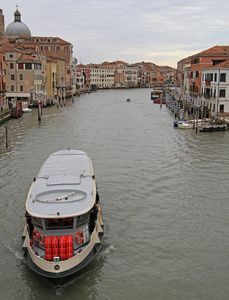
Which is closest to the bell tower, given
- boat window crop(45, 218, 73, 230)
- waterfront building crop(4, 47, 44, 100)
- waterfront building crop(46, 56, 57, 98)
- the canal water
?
waterfront building crop(46, 56, 57, 98)

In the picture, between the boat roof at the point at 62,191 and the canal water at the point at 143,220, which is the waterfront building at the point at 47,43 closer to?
the canal water at the point at 143,220

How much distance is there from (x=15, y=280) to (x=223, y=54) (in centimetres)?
2995

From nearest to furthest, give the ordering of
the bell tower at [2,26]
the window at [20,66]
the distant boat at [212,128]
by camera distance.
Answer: the distant boat at [212,128] → the window at [20,66] → the bell tower at [2,26]

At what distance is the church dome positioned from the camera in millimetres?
61375

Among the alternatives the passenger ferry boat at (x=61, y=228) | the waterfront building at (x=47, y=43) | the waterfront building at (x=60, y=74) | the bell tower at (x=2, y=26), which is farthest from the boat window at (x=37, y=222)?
the bell tower at (x=2, y=26)

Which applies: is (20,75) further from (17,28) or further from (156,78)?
(156,78)

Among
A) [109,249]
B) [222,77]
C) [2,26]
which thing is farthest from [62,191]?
[2,26]

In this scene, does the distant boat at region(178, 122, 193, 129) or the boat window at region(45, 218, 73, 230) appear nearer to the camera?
A: the boat window at region(45, 218, 73, 230)

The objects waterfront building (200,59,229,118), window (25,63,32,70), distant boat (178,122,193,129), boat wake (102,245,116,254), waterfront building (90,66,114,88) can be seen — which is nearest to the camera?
boat wake (102,245,116,254)

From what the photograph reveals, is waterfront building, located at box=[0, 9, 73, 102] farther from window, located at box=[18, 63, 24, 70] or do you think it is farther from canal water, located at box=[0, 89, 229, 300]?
canal water, located at box=[0, 89, 229, 300]

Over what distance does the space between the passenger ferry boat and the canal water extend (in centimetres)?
47

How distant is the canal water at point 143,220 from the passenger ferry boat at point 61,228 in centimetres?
47

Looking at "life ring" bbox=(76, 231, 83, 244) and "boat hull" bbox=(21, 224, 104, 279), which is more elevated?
"life ring" bbox=(76, 231, 83, 244)

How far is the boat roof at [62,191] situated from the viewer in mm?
7574
